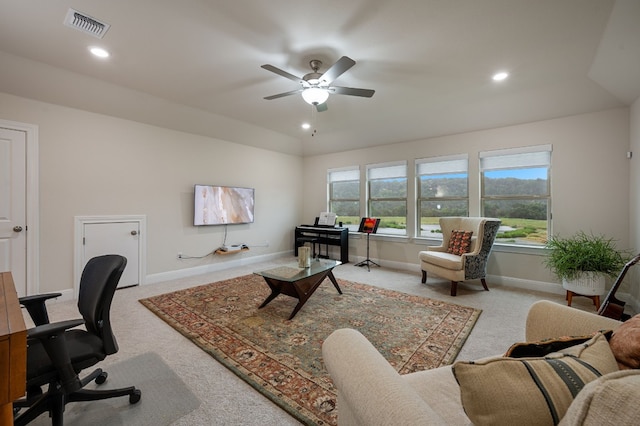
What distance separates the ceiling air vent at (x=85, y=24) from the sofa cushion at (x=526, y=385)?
3385 mm

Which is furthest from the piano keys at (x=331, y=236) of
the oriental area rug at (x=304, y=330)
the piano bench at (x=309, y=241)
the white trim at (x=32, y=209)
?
the white trim at (x=32, y=209)

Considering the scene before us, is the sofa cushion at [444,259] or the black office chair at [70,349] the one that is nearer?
the black office chair at [70,349]

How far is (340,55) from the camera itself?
2.71 metres

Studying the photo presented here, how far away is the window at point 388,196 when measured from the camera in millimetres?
5297

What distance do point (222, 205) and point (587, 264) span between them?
5.36 metres

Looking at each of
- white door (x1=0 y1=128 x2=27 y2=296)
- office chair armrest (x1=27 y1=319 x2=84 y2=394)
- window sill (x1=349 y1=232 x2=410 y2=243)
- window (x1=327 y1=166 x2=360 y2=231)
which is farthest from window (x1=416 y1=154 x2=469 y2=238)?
white door (x1=0 y1=128 x2=27 y2=296)

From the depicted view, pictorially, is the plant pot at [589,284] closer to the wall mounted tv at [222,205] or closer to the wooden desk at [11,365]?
the wooden desk at [11,365]

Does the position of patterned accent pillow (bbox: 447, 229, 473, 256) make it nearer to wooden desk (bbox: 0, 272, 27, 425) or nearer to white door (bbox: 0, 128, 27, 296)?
wooden desk (bbox: 0, 272, 27, 425)

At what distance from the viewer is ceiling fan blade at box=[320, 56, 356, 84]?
2.23 metres

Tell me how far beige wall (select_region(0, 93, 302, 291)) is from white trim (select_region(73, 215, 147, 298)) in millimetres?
51

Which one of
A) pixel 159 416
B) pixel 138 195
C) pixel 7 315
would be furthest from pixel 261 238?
pixel 7 315

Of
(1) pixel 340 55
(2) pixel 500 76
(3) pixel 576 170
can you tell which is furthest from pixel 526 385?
(3) pixel 576 170

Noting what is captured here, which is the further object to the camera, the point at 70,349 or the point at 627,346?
the point at 70,349

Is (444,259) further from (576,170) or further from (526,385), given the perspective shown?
(526,385)
